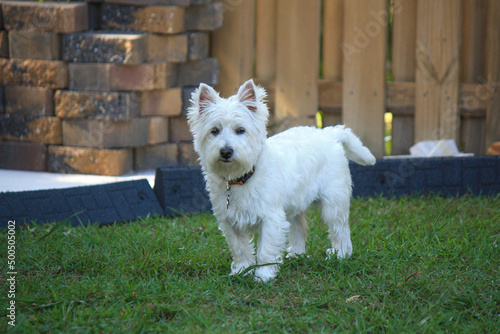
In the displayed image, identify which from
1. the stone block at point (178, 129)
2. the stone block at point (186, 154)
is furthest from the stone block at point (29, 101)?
the stone block at point (186, 154)

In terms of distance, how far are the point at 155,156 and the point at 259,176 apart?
2.63 metres

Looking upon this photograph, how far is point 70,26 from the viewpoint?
5668 millimetres

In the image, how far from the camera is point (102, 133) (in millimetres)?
5738

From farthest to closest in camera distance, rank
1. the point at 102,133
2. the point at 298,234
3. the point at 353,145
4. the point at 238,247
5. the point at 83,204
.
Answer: the point at 102,133, the point at 83,204, the point at 353,145, the point at 298,234, the point at 238,247

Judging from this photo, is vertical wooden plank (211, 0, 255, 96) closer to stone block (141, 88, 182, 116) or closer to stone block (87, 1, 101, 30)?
stone block (141, 88, 182, 116)

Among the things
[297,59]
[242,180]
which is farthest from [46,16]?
[242,180]

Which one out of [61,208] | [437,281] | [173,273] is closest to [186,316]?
[173,273]

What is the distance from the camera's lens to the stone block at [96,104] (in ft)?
18.6

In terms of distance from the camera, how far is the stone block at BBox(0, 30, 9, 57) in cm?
588

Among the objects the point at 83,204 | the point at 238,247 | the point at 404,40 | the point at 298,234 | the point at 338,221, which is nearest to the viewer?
the point at 238,247

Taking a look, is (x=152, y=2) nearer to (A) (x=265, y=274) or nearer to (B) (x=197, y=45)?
(B) (x=197, y=45)

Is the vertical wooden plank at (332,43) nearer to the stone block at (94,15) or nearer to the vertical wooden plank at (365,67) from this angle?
the vertical wooden plank at (365,67)

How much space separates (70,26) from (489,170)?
4.08 m

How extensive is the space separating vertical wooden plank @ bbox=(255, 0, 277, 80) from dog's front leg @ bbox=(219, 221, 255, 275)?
2.95 m
